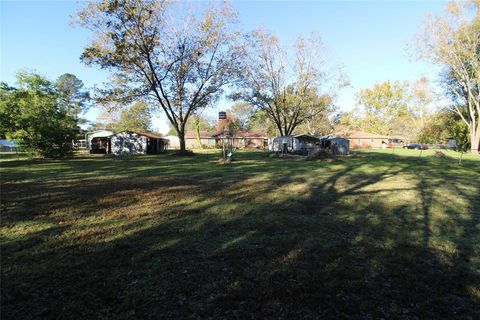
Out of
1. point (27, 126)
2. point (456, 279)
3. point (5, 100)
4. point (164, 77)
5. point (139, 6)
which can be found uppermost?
point (139, 6)

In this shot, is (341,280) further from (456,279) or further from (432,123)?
(432,123)

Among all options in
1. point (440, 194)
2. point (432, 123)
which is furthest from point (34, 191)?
point (432, 123)

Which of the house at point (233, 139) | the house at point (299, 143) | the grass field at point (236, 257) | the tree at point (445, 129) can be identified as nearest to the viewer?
the grass field at point (236, 257)

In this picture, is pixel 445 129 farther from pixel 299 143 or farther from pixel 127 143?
pixel 127 143

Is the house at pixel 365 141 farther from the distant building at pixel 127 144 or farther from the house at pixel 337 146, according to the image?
the distant building at pixel 127 144

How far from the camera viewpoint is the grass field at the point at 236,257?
3.28m

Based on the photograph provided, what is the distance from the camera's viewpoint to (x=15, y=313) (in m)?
3.08

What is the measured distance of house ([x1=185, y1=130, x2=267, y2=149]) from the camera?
193 feet

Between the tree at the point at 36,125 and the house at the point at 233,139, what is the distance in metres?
33.2

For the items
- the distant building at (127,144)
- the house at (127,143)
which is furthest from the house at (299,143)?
the house at (127,143)

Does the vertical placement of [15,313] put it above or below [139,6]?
below

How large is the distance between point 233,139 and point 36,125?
37.5m

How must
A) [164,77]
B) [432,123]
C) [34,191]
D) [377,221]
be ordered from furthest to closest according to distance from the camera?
[432,123], [164,77], [34,191], [377,221]

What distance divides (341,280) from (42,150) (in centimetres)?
2785
